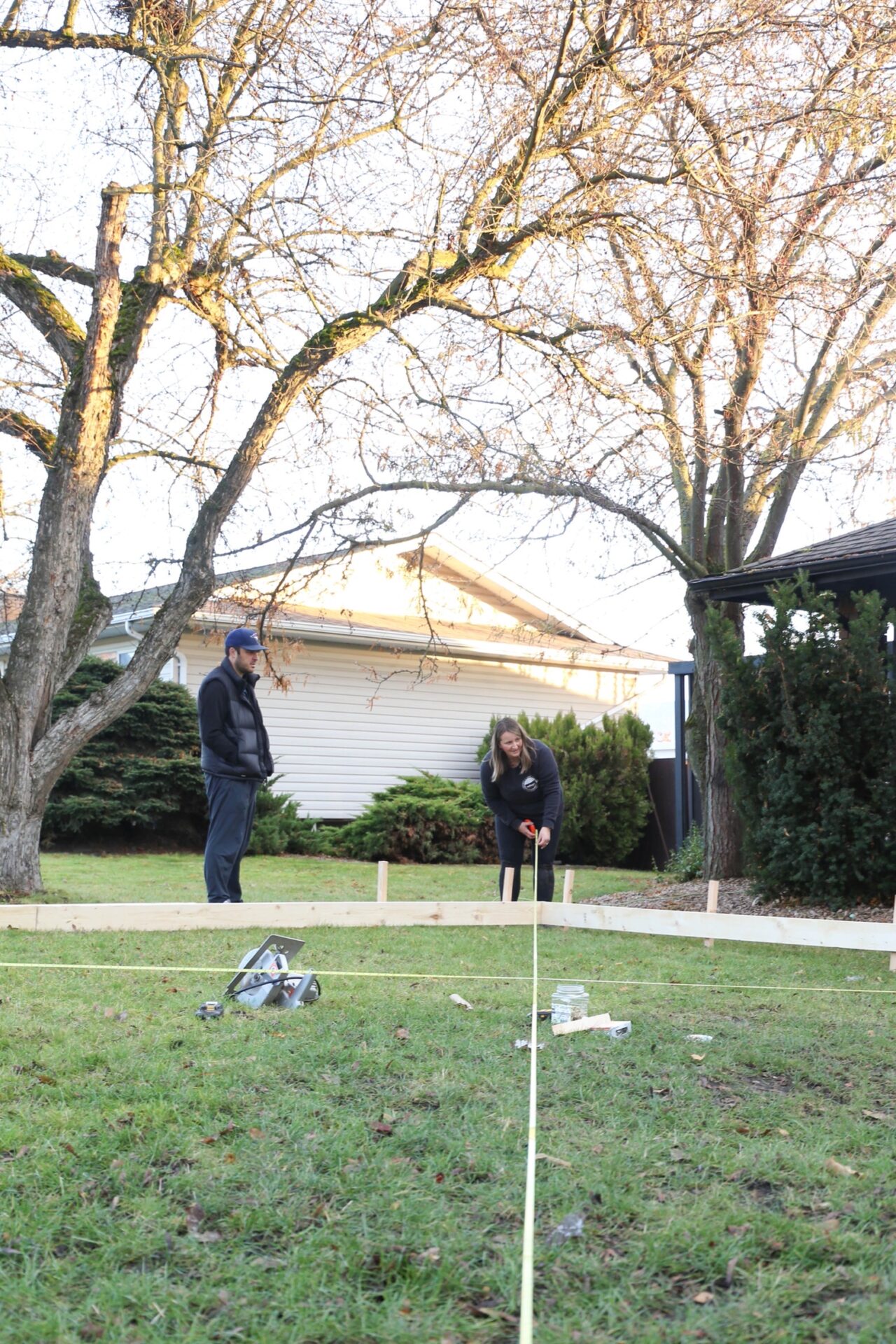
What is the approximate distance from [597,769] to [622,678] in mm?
5953

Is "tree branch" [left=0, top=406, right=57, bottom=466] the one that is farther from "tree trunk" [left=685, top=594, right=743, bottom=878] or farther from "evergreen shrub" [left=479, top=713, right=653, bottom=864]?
"evergreen shrub" [left=479, top=713, right=653, bottom=864]

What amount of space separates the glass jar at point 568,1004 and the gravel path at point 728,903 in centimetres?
375

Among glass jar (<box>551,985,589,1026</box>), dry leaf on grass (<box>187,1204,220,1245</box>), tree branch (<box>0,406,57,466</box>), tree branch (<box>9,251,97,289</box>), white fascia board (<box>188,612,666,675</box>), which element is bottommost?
dry leaf on grass (<box>187,1204,220,1245</box>)

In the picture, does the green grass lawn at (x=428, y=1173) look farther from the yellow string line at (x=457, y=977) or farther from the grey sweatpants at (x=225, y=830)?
the grey sweatpants at (x=225, y=830)

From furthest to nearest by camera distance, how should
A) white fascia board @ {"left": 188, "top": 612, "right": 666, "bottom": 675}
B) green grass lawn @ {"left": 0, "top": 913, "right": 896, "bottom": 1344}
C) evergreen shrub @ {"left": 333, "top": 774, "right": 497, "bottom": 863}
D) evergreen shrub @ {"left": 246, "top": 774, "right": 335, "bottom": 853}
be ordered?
white fascia board @ {"left": 188, "top": 612, "right": 666, "bottom": 675} < evergreen shrub @ {"left": 333, "top": 774, "right": 497, "bottom": 863} < evergreen shrub @ {"left": 246, "top": 774, "right": 335, "bottom": 853} < green grass lawn @ {"left": 0, "top": 913, "right": 896, "bottom": 1344}

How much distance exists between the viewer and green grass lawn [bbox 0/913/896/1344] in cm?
237

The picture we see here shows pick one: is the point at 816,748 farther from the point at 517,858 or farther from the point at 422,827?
the point at 422,827

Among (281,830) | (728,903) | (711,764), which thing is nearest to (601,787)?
Answer: (281,830)

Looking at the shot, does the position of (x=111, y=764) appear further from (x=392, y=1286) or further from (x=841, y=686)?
(x=392, y=1286)

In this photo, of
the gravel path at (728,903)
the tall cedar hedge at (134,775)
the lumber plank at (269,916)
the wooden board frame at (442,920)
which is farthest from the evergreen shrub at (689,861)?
the tall cedar hedge at (134,775)

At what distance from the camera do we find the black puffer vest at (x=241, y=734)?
767cm

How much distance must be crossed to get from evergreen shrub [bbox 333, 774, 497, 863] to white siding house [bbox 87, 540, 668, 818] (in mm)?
1482

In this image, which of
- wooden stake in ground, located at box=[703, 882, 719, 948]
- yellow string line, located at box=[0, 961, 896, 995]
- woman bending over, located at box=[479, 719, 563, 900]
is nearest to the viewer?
yellow string line, located at box=[0, 961, 896, 995]

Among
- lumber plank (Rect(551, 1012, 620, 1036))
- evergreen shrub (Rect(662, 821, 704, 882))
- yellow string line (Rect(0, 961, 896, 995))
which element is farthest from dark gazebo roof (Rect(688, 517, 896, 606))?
lumber plank (Rect(551, 1012, 620, 1036))
